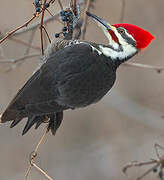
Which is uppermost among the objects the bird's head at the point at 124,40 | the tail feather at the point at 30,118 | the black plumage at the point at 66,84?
the bird's head at the point at 124,40

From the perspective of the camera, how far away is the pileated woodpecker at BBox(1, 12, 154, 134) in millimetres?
3160

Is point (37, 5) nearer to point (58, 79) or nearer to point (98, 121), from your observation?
point (58, 79)

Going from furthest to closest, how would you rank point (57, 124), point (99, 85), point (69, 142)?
point (69, 142), point (57, 124), point (99, 85)

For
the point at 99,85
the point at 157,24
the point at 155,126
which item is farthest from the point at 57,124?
the point at 157,24

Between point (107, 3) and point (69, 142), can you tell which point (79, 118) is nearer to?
point (69, 142)

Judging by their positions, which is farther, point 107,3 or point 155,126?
point 107,3

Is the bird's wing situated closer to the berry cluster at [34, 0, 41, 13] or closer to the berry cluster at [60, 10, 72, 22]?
the berry cluster at [60, 10, 72, 22]

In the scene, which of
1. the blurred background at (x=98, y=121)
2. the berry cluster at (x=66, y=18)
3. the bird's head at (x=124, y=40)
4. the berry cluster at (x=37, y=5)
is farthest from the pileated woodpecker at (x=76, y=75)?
the blurred background at (x=98, y=121)

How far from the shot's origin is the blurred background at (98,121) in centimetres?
608

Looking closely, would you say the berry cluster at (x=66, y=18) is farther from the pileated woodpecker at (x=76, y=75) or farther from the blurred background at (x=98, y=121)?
the blurred background at (x=98, y=121)

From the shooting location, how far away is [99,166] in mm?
6133

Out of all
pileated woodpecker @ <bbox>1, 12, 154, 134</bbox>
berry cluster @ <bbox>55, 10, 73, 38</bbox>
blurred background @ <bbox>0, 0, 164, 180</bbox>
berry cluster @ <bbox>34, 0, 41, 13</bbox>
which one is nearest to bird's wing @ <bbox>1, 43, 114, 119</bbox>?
pileated woodpecker @ <bbox>1, 12, 154, 134</bbox>

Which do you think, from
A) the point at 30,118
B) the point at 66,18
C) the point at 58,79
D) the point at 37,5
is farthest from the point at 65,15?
the point at 30,118

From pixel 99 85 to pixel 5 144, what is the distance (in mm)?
3606
